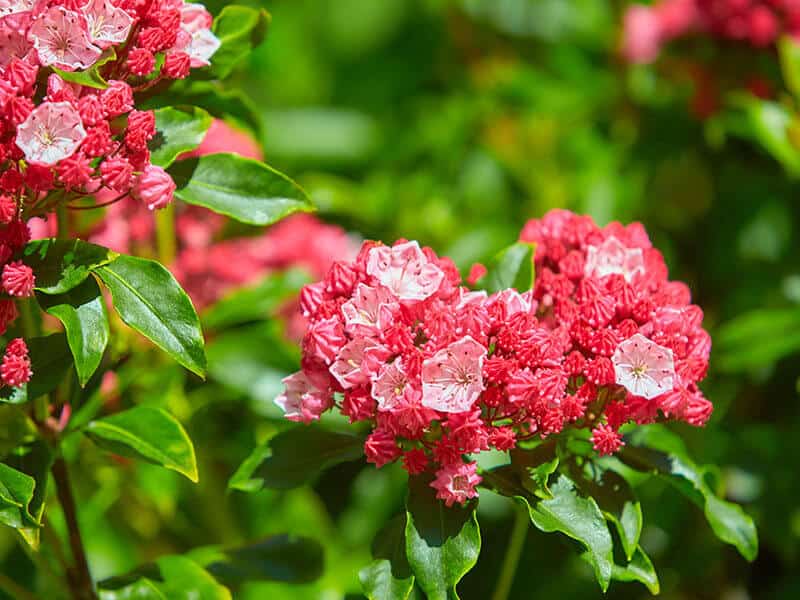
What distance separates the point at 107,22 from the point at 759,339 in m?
1.45

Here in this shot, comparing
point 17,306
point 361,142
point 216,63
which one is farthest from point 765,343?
point 361,142

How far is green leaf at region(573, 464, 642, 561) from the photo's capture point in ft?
4.44

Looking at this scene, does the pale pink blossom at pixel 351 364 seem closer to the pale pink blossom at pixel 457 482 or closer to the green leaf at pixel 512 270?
the pale pink blossom at pixel 457 482

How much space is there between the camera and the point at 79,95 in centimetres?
128

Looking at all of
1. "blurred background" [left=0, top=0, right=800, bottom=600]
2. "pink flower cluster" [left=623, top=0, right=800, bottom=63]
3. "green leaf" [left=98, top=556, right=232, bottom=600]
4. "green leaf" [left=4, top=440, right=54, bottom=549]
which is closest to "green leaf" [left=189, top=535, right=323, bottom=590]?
"green leaf" [left=98, top=556, right=232, bottom=600]

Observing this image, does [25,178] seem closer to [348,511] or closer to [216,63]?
[216,63]

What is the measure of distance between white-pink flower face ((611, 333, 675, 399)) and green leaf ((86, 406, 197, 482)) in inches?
21.2

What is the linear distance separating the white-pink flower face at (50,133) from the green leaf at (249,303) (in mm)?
874

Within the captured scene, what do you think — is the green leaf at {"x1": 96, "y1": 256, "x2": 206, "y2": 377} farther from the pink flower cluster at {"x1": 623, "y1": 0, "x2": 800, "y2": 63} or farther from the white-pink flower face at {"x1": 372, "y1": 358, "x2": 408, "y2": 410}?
the pink flower cluster at {"x1": 623, "y1": 0, "x2": 800, "y2": 63}

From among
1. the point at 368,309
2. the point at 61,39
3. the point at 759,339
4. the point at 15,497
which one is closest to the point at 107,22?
the point at 61,39

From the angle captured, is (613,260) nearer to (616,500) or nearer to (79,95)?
(616,500)

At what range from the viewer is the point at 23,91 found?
1.21 metres

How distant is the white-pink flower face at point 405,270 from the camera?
1.32 metres

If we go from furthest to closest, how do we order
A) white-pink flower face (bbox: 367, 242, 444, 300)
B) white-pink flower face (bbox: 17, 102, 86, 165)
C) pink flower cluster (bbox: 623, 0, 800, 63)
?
pink flower cluster (bbox: 623, 0, 800, 63) < white-pink flower face (bbox: 367, 242, 444, 300) < white-pink flower face (bbox: 17, 102, 86, 165)
